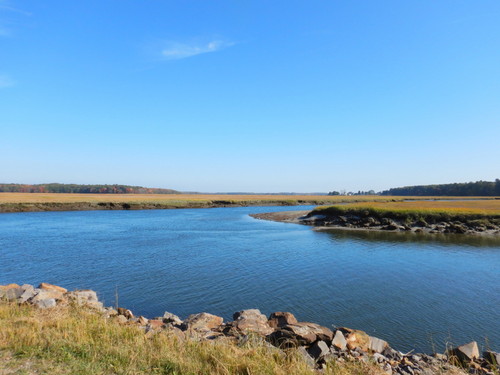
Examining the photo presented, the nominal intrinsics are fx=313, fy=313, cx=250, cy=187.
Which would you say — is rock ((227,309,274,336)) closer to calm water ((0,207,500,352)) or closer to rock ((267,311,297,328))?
rock ((267,311,297,328))

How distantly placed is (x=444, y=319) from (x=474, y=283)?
25.2 ft

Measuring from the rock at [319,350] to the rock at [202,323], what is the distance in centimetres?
418

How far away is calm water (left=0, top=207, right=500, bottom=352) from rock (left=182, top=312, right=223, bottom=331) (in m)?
2.44

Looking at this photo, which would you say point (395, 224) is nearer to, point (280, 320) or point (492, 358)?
point (280, 320)

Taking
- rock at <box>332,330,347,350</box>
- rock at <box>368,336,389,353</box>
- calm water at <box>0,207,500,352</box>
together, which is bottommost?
calm water at <box>0,207,500,352</box>

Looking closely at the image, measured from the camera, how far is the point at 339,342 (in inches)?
378

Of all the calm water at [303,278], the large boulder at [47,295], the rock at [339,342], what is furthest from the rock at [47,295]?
the rock at [339,342]

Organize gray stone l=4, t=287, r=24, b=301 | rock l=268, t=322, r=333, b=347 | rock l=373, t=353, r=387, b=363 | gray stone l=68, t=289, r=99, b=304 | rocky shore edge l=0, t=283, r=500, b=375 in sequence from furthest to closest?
gray stone l=68, t=289, r=99, b=304, gray stone l=4, t=287, r=24, b=301, rock l=268, t=322, r=333, b=347, rock l=373, t=353, r=387, b=363, rocky shore edge l=0, t=283, r=500, b=375

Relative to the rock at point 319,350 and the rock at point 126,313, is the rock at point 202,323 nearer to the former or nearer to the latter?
the rock at point 126,313

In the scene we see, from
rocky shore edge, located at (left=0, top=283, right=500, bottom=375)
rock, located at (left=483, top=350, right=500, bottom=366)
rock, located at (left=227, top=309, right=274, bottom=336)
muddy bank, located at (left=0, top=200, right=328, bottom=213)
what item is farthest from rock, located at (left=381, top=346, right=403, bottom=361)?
muddy bank, located at (left=0, top=200, right=328, bottom=213)

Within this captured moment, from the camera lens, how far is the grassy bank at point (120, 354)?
6.70 metres

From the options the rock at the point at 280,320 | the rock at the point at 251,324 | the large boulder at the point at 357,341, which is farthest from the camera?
the rock at the point at 280,320

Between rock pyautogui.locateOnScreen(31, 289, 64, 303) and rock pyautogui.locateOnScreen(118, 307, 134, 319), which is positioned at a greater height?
rock pyautogui.locateOnScreen(31, 289, 64, 303)

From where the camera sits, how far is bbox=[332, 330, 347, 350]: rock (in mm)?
9469
